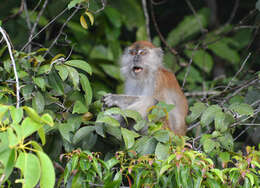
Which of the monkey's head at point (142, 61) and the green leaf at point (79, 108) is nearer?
the green leaf at point (79, 108)

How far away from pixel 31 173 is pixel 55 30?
5.82 m

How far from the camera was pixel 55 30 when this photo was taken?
7.44 m

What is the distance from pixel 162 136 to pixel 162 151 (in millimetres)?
201

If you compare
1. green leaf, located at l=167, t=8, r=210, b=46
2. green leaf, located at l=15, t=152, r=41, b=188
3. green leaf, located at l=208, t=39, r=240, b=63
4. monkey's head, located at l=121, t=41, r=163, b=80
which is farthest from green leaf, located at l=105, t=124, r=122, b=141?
green leaf, located at l=208, t=39, r=240, b=63

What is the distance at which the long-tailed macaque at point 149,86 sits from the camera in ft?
17.2

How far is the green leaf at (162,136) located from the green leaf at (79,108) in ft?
2.34

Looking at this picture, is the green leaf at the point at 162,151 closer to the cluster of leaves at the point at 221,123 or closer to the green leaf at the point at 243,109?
the cluster of leaves at the point at 221,123

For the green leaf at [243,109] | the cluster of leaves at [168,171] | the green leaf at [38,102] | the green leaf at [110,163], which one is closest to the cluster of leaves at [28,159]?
the cluster of leaves at [168,171]

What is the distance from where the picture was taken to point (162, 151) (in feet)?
9.94

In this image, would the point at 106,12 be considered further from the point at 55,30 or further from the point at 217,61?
the point at 217,61

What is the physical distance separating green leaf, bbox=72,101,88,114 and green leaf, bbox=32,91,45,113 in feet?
0.96

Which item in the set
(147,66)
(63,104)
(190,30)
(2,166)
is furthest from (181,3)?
(2,166)

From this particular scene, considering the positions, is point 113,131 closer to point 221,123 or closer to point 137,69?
point 221,123

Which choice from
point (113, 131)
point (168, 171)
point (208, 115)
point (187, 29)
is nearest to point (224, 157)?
point (208, 115)
